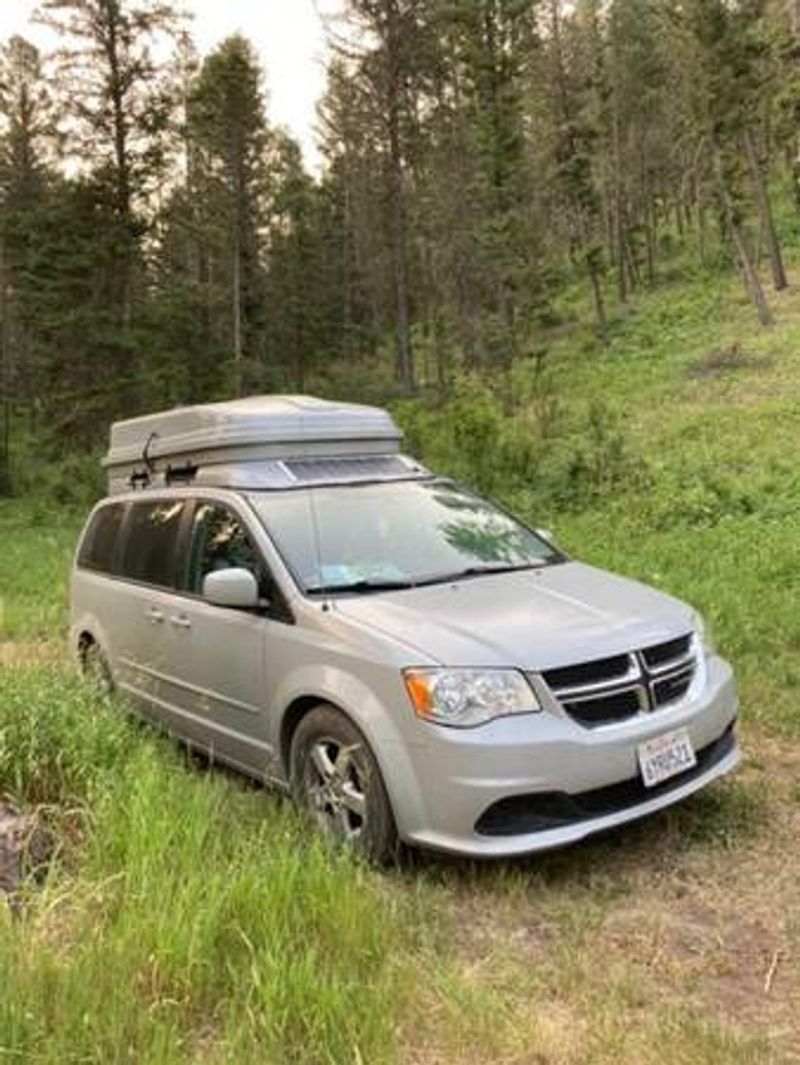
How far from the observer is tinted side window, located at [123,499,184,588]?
19.8 ft

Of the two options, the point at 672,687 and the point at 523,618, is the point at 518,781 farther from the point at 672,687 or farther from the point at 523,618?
the point at 672,687

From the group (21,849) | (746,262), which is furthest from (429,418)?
(21,849)

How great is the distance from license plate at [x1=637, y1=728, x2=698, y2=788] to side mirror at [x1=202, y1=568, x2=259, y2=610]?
74.4 inches

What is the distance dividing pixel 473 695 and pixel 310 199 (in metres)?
35.4

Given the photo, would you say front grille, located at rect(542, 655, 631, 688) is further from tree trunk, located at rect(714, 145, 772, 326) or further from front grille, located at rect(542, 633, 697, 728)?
tree trunk, located at rect(714, 145, 772, 326)

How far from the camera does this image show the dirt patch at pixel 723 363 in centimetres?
2405

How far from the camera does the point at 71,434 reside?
2642 cm

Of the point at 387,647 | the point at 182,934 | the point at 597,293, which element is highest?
the point at 597,293

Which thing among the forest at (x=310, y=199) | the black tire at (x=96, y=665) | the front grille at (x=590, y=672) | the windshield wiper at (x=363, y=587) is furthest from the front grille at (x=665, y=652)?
the forest at (x=310, y=199)

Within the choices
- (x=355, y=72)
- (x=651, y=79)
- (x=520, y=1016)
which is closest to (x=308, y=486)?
(x=520, y=1016)

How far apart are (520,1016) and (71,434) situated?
25.1 metres

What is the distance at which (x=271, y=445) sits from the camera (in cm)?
609

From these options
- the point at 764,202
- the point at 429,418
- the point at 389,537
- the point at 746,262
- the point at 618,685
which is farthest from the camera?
the point at 764,202

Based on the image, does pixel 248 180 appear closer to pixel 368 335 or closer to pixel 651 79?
pixel 368 335
